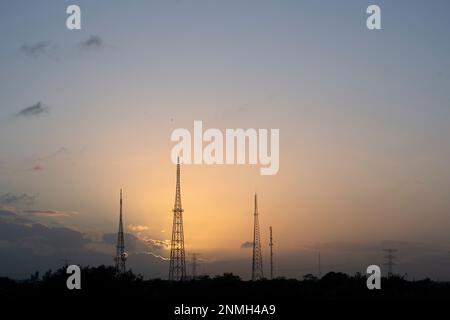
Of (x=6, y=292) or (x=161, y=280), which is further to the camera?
(x=161, y=280)
